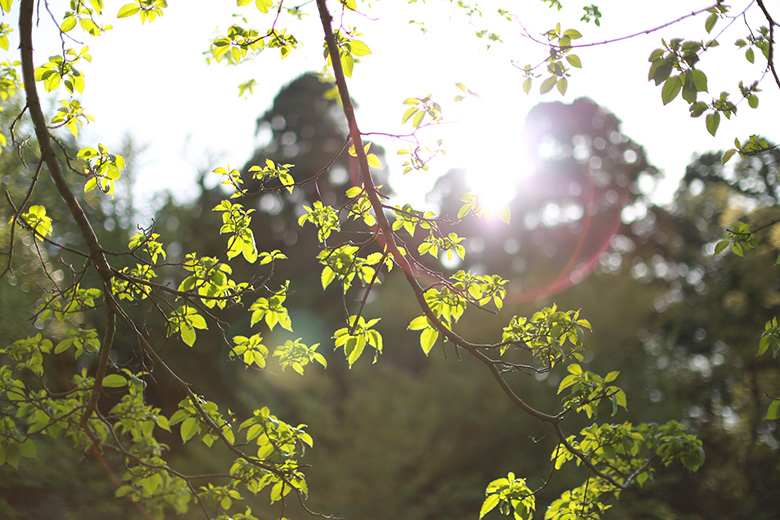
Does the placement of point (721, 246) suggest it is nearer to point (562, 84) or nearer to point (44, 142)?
point (562, 84)

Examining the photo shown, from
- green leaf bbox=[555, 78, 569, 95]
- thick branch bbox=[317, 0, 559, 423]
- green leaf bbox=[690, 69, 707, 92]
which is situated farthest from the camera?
thick branch bbox=[317, 0, 559, 423]

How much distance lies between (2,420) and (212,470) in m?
5.68

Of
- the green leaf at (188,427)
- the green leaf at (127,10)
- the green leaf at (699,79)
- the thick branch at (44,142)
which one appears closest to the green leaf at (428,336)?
the green leaf at (188,427)

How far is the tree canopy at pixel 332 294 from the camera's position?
1.54 m

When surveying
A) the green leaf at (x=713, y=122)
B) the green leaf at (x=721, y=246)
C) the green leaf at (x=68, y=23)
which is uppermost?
the green leaf at (x=68, y=23)

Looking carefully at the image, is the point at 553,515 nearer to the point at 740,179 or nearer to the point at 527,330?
the point at 527,330

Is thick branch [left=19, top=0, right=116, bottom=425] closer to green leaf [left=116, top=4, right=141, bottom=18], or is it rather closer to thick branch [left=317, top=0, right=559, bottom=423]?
green leaf [left=116, top=4, right=141, bottom=18]

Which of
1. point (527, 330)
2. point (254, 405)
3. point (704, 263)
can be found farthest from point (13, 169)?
point (704, 263)

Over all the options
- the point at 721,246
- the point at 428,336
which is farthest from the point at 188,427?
the point at 721,246

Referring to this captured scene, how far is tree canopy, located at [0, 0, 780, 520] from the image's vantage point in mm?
1541

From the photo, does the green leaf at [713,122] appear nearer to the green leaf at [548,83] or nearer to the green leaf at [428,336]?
the green leaf at [548,83]

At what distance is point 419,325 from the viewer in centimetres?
149

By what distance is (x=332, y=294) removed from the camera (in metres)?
11.9

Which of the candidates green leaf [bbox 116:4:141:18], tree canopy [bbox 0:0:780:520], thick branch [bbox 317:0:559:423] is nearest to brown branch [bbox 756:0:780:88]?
tree canopy [bbox 0:0:780:520]
